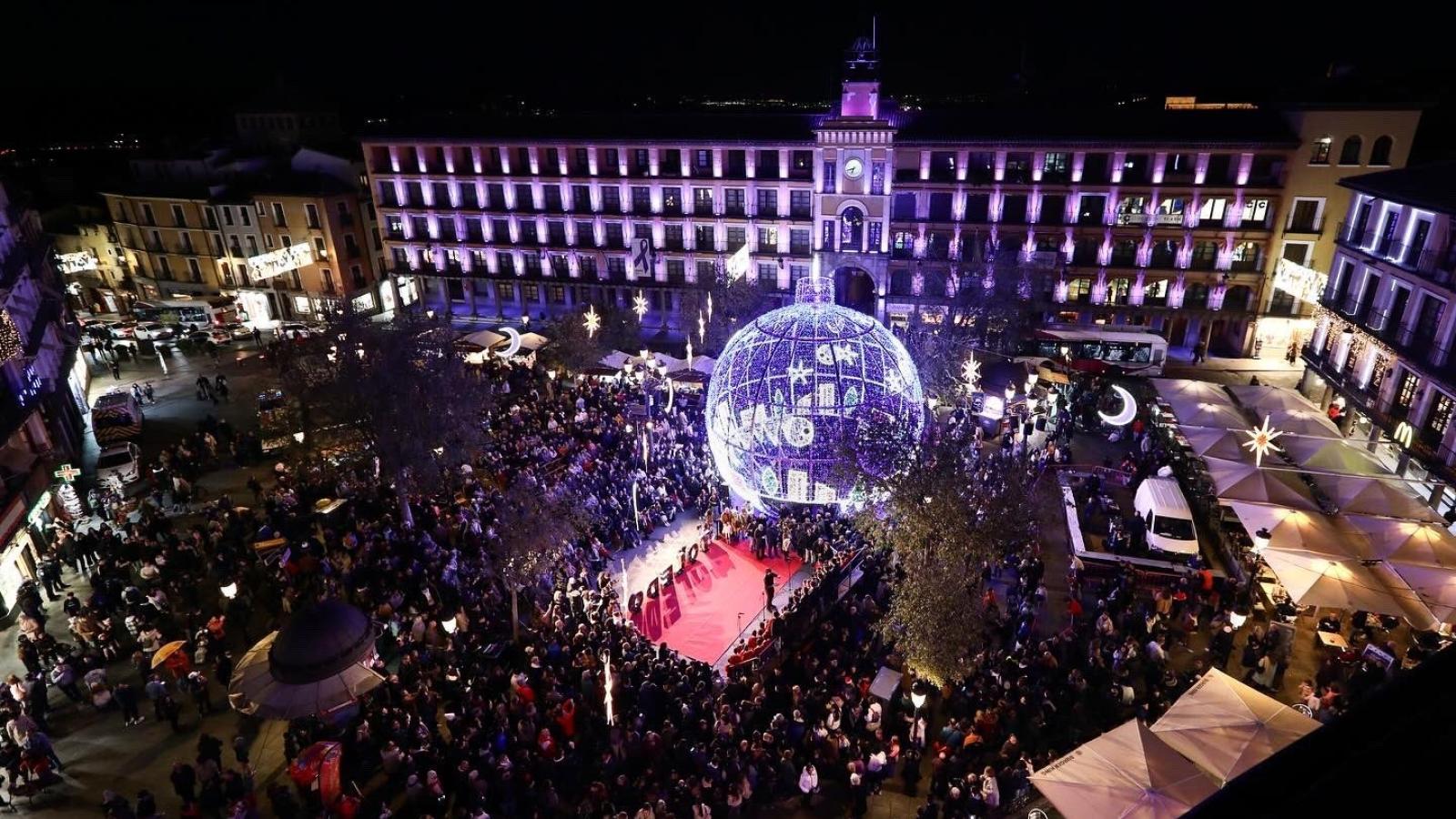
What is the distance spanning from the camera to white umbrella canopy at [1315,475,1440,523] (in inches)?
771

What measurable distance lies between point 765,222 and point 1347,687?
34736 millimetres

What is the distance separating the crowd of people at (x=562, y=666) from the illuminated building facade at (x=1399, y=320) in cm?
1194

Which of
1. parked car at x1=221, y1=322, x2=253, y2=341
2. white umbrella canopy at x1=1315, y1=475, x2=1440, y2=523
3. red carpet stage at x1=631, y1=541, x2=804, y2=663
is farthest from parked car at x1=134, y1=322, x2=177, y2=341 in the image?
white umbrella canopy at x1=1315, y1=475, x2=1440, y2=523

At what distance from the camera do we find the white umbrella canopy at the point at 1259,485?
2056 centimetres

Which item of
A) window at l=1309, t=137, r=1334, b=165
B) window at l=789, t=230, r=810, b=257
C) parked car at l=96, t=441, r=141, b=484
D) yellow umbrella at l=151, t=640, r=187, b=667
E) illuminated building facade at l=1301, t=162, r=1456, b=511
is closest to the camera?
yellow umbrella at l=151, t=640, r=187, b=667

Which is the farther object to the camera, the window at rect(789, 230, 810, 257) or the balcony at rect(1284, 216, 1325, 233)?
the window at rect(789, 230, 810, 257)

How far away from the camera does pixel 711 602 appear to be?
2144 cm

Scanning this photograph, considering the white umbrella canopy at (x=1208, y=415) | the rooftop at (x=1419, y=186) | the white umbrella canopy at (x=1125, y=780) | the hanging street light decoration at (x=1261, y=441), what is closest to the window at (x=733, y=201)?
the white umbrella canopy at (x=1208, y=415)

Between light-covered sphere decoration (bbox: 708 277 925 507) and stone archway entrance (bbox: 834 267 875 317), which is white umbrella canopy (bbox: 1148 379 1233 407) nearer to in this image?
light-covered sphere decoration (bbox: 708 277 925 507)

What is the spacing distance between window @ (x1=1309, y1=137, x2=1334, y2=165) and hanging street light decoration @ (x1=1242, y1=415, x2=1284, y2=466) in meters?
20.4

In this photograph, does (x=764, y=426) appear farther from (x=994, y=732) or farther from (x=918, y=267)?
(x=918, y=267)

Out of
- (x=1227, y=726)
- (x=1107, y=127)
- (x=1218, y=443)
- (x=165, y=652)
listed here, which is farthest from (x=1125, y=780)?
(x=1107, y=127)

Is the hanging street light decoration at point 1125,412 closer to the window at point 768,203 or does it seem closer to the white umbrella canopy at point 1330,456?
the white umbrella canopy at point 1330,456

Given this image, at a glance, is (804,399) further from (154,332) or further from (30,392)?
(154,332)
